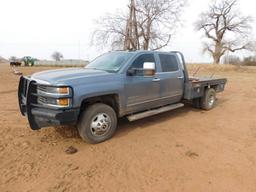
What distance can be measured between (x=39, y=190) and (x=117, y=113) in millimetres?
2421

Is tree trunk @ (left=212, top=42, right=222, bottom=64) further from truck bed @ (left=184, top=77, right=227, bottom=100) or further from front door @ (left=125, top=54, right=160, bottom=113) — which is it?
front door @ (left=125, top=54, right=160, bottom=113)

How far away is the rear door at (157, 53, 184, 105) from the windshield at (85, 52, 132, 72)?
1032mm

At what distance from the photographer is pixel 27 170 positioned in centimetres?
380

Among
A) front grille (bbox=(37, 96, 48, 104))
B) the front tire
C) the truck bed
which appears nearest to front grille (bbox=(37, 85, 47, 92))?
front grille (bbox=(37, 96, 48, 104))

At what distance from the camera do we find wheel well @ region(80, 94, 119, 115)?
4.74 metres

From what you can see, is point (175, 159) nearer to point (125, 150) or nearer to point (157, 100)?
point (125, 150)

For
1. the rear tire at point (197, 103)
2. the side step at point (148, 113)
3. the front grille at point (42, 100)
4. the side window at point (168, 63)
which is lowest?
the rear tire at point (197, 103)

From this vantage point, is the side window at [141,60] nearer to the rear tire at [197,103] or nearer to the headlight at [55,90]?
the headlight at [55,90]

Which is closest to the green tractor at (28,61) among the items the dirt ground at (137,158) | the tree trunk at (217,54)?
the tree trunk at (217,54)

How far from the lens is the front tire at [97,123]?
Result: 467 cm

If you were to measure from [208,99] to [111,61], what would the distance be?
3.90m

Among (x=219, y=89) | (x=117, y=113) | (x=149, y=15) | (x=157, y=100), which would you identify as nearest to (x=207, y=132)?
(x=157, y=100)

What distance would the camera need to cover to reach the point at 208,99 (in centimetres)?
809

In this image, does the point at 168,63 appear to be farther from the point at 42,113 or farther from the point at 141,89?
the point at 42,113
